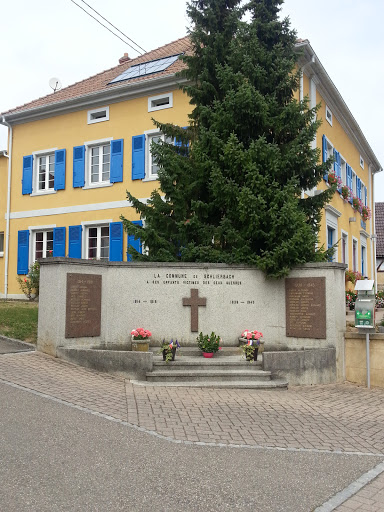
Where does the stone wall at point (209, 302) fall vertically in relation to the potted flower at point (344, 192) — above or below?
below

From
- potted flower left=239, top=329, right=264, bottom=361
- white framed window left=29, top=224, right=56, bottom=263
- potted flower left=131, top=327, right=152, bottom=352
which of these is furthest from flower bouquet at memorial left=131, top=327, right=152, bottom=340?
white framed window left=29, top=224, right=56, bottom=263

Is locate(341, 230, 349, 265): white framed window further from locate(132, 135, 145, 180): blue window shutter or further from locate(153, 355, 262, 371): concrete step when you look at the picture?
locate(153, 355, 262, 371): concrete step

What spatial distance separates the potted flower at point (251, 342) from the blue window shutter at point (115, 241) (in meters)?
8.51

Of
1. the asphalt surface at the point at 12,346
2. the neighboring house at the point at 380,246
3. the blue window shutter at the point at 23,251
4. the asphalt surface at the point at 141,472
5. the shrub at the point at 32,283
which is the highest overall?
the neighboring house at the point at 380,246

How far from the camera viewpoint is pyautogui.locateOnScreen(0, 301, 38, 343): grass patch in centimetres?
1016

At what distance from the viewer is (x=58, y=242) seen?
19359 mm

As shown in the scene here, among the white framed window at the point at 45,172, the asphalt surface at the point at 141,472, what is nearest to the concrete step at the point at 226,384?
the asphalt surface at the point at 141,472

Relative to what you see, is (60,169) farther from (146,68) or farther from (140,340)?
(140,340)

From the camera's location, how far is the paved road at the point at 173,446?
3.82 m

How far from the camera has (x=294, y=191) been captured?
10531mm

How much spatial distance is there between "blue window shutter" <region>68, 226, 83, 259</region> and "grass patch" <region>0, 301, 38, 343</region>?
599 centimetres

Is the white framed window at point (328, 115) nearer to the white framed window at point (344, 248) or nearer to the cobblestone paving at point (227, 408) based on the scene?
the white framed window at point (344, 248)

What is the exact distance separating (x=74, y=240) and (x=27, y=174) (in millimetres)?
3640

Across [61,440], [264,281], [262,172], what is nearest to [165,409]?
[61,440]
